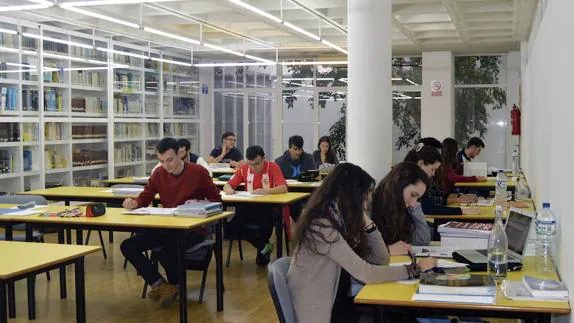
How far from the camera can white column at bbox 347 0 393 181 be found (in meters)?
7.04

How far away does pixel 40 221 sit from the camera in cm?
539

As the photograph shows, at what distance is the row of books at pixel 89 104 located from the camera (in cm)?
1101

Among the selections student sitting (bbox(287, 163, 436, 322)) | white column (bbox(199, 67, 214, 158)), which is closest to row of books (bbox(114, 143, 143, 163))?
white column (bbox(199, 67, 214, 158))

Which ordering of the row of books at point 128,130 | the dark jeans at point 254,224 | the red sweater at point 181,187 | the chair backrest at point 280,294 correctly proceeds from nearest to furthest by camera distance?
the chair backrest at point 280,294, the red sweater at point 181,187, the dark jeans at point 254,224, the row of books at point 128,130

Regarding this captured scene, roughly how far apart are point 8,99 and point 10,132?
46 cm

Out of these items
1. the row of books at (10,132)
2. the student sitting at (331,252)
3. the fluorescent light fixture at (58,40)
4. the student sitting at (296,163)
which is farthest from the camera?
the fluorescent light fixture at (58,40)

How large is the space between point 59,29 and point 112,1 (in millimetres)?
4130

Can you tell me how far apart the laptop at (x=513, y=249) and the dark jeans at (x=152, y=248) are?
99.9 inches

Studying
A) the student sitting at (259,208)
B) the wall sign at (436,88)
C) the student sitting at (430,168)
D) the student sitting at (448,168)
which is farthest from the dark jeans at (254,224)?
the wall sign at (436,88)

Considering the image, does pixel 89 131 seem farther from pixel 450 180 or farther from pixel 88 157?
pixel 450 180

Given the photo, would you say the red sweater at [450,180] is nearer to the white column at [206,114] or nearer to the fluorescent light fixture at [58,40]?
the fluorescent light fixture at [58,40]

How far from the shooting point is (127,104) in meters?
12.5

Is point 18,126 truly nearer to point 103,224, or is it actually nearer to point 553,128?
point 103,224

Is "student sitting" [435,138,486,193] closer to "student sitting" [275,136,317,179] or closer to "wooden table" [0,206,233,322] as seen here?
"student sitting" [275,136,317,179]
